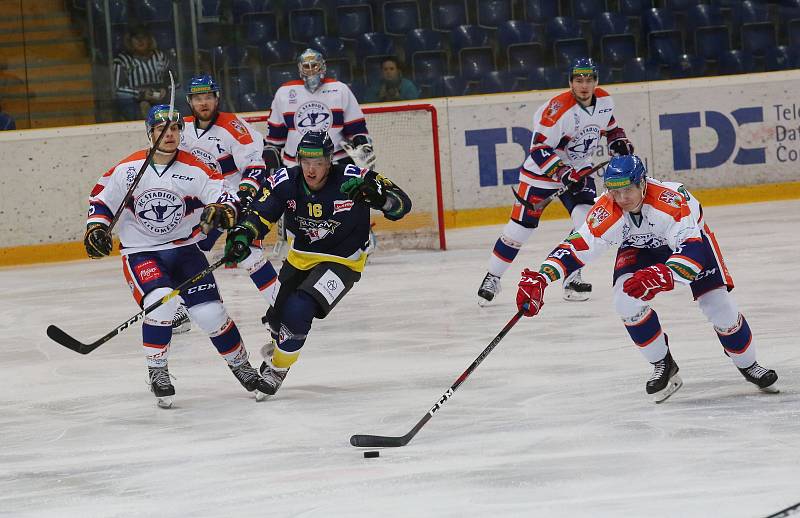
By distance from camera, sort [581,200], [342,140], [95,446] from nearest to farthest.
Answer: [95,446]
[581,200]
[342,140]

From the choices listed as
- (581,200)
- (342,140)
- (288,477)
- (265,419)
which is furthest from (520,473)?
(342,140)

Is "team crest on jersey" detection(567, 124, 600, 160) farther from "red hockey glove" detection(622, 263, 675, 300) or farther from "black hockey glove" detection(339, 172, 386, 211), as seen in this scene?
"red hockey glove" detection(622, 263, 675, 300)

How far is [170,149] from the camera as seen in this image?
4715mm

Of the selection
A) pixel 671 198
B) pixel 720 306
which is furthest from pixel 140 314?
pixel 720 306

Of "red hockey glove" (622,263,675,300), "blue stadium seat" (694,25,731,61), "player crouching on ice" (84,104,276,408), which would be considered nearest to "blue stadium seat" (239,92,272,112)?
"blue stadium seat" (694,25,731,61)

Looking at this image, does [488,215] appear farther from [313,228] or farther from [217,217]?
[217,217]

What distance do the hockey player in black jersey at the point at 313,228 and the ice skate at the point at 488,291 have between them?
1.79 m

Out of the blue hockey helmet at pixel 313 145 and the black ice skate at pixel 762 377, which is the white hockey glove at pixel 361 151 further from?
the black ice skate at pixel 762 377

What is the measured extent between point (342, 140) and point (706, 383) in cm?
363

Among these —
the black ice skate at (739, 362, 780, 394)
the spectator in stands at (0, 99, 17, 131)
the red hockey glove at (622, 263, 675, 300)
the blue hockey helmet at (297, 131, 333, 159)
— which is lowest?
the black ice skate at (739, 362, 780, 394)

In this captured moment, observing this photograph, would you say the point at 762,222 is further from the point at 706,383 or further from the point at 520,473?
the point at 520,473

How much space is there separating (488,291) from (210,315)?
2.13 meters

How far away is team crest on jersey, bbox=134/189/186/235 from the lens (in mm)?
4727

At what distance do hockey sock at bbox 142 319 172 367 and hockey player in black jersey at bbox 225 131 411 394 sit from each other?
0.36 meters
